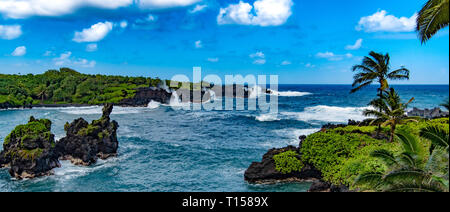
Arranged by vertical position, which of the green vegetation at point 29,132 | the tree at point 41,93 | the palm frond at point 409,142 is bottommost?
the green vegetation at point 29,132

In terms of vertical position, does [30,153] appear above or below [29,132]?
below

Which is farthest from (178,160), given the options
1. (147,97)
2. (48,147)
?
(147,97)

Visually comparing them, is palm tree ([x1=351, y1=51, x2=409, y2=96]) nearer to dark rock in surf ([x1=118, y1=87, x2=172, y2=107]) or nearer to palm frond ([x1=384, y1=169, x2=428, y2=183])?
palm frond ([x1=384, y1=169, x2=428, y2=183])

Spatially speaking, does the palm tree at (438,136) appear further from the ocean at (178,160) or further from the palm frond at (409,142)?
the ocean at (178,160)

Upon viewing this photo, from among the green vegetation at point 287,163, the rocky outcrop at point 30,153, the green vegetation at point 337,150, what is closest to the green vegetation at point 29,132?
the rocky outcrop at point 30,153

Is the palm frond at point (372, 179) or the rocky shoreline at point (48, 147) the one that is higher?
the palm frond at point (372, 179)

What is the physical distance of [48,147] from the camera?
28.1m

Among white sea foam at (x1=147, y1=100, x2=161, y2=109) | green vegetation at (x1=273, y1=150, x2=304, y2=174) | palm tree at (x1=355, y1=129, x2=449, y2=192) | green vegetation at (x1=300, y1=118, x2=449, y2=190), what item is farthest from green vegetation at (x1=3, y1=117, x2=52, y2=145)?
white sea foam at (x1=147, y1=100, x2=161, y2=109)

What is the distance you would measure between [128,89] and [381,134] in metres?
94.8

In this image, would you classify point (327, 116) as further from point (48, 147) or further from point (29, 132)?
point (29, 132)

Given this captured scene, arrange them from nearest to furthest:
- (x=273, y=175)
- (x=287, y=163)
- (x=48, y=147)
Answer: (x=287, y=163) < (x=273, y=175) < (x=48, y=147)

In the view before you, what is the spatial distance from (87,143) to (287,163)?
2064 centimetres

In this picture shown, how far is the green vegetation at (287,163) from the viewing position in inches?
960
